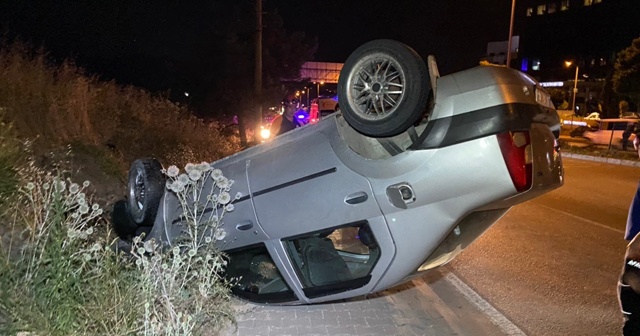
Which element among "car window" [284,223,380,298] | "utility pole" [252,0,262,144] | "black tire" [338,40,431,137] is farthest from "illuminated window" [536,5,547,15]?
"black tire" [338,40,431,137]

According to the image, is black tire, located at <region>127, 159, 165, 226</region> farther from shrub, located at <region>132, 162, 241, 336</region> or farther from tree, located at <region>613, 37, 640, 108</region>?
tree, located at <region>613, 37, 640, 108</region>

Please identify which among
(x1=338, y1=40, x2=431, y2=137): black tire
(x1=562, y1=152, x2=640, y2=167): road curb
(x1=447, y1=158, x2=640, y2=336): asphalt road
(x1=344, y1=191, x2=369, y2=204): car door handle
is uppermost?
(x1=338, y1=40, x2=431, y2=137): black tire

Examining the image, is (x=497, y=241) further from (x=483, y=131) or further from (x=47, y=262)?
(x=47, y=262)

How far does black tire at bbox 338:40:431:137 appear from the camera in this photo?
309 centimetres

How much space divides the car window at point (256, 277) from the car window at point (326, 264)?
24 centimetres

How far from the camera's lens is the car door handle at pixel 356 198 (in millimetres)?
3393

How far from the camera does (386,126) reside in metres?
3.19

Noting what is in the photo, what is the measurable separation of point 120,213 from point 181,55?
21771 mm

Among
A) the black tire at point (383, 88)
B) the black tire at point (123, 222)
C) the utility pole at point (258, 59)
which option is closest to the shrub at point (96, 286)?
the black tire at point (383, 88)

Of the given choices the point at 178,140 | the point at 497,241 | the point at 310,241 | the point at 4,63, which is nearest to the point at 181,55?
the point at 178,140

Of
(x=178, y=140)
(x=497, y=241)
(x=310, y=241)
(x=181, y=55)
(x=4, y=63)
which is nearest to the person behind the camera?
(x=310, y=241)

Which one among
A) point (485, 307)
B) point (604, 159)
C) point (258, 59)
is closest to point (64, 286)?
point (485, 307)

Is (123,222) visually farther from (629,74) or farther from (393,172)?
(629,74)

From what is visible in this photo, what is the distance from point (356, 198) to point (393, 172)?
1.07ft
